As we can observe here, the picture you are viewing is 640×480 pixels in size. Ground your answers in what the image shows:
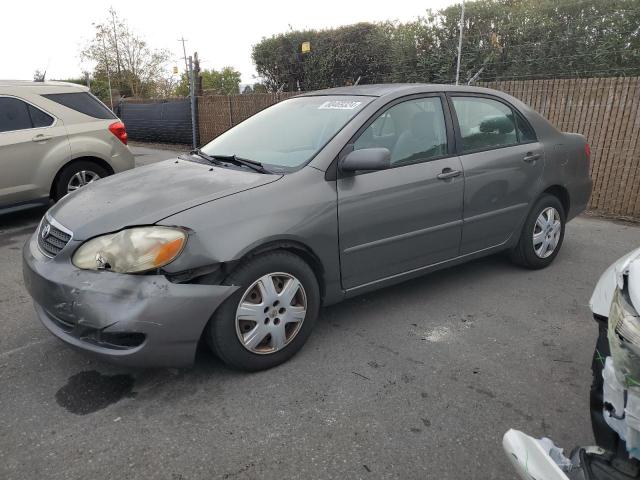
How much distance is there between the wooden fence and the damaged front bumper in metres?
5.96

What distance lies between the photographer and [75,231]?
9.07 ft

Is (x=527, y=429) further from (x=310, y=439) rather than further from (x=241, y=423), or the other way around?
(x=241, y=423)

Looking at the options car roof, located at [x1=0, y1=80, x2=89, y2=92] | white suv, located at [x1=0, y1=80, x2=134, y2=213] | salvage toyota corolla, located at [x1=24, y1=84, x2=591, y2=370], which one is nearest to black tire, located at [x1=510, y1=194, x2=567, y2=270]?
salvage toyota corolla, located at [x1=24, y1=84, x2=591, y2=370]

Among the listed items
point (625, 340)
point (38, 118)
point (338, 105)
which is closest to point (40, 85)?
point (38, 118)

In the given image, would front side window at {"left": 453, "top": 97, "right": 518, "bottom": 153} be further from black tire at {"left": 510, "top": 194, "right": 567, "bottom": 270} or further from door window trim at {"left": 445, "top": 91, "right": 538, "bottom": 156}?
black tire at {"left": 510, "top": 194, "right": 567, "bottom": 270}

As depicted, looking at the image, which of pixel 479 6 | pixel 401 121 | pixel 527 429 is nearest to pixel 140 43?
pixel 479 6

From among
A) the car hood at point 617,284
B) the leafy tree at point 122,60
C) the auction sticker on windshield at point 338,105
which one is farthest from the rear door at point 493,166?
the leafy tree at point 122,60

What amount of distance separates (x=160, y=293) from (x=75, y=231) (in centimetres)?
67

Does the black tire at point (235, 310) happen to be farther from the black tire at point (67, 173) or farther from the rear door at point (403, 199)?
the black tire at point (67, 173)

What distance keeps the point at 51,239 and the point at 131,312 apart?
34.1 inches

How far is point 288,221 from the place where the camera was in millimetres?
2902

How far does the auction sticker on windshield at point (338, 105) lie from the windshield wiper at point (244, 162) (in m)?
0.71

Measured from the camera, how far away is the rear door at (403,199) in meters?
3.25

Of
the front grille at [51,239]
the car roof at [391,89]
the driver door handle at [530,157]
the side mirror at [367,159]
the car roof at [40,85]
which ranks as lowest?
the front grille at [51,239]
